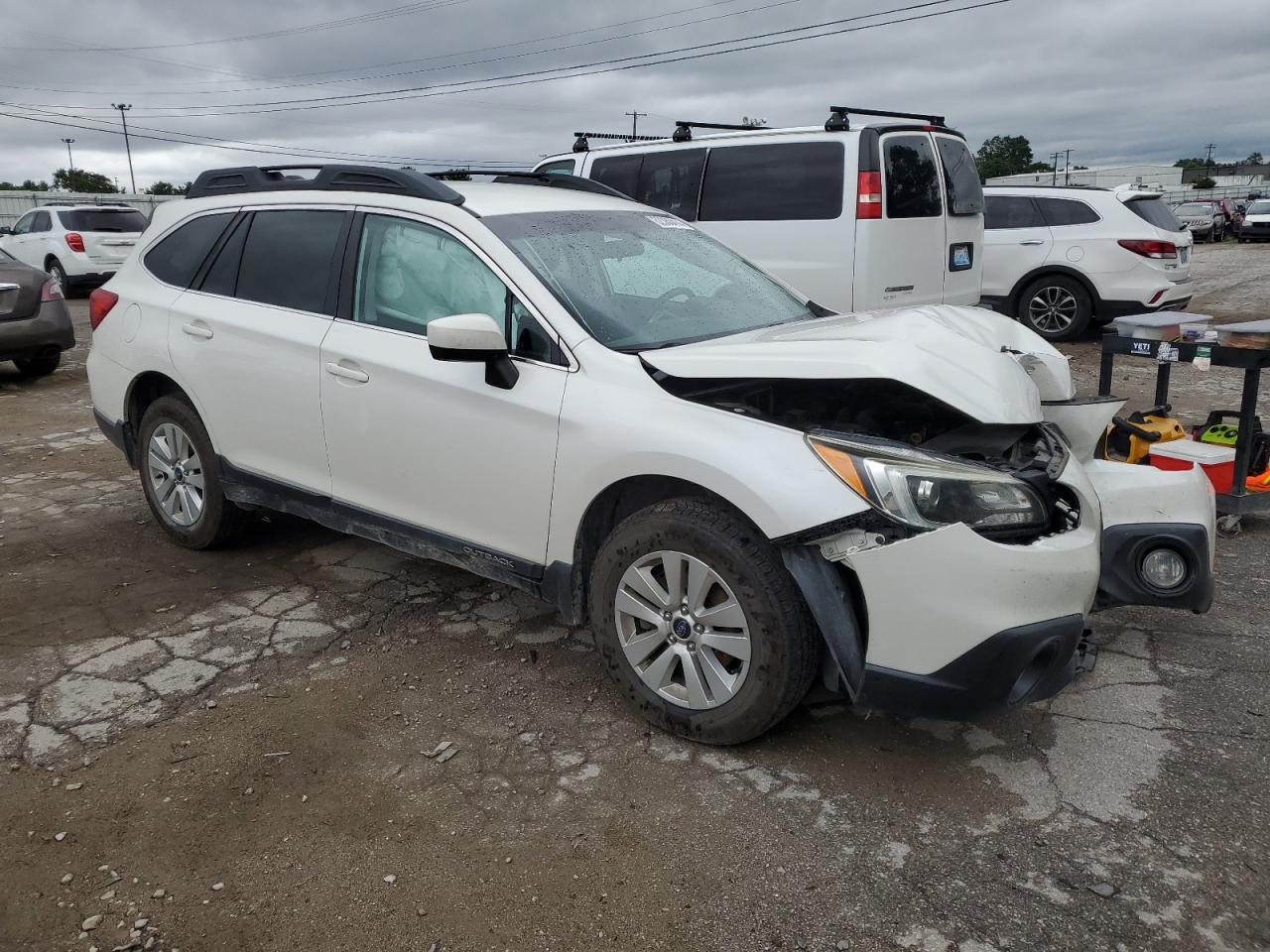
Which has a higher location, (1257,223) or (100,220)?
(100,220)

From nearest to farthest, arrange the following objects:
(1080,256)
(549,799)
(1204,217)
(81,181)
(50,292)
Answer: (549,799) < (50,292) < (1080,256) < (1204,217) < (81,181)

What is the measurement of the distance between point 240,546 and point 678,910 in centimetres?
337

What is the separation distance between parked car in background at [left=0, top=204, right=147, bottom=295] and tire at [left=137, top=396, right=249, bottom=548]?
14918 mm

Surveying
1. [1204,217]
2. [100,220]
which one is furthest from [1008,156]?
[100,220]

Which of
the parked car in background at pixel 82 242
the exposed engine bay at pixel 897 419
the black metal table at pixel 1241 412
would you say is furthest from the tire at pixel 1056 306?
the parked car in background at pixel 82 242

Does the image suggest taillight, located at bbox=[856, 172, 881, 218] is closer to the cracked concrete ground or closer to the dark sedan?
the cracked concrete ground

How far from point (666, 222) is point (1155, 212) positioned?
367 inches

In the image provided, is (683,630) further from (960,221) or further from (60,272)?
(60,272)

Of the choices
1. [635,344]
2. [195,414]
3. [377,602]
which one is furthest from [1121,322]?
[195,414]

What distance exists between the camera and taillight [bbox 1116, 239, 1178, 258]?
11.1m

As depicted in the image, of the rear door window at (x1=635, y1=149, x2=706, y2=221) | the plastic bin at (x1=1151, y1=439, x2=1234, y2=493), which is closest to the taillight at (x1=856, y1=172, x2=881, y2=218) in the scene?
the rear door window at (x1=635, y1=149, x2=706, y2=221)

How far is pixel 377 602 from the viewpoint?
4430mm

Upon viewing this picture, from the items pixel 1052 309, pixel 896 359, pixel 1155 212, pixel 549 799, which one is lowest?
pixel 549 799

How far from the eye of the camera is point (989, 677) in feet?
9.11
